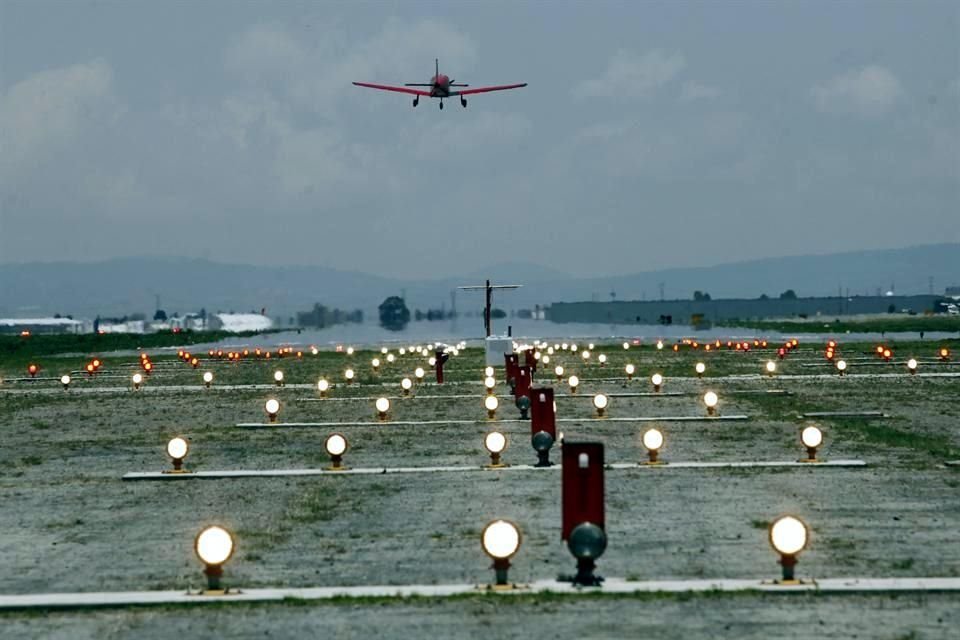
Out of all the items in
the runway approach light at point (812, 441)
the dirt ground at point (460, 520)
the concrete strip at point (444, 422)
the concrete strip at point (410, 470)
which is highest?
the runway approach light at point (812, 441)

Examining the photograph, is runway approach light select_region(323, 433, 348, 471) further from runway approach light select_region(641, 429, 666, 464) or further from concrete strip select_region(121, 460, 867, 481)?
runway approach light select_region(641, 429, 666, 464)

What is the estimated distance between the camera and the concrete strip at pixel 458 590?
555 inches

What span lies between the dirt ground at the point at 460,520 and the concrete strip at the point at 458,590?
29 cm

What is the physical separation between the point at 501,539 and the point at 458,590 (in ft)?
2.44

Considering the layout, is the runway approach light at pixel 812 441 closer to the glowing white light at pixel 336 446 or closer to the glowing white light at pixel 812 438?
the glowing white light at pixel 812 438

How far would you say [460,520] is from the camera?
765 inches

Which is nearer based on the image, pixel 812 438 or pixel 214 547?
pixel 214 547

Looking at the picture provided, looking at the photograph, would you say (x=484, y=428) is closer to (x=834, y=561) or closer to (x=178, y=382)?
(x=834, y=561)

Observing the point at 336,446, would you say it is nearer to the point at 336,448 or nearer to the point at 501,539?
the point at 336,448

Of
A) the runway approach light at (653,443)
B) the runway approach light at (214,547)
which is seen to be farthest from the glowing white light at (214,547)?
the runway approach light at (653,443)

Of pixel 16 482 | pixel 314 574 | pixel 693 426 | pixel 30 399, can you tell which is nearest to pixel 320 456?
pixel 16 482

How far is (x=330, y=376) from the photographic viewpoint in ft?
220

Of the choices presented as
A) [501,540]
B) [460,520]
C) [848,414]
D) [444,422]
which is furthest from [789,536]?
[848,414]

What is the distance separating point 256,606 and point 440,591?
1.98 meters
